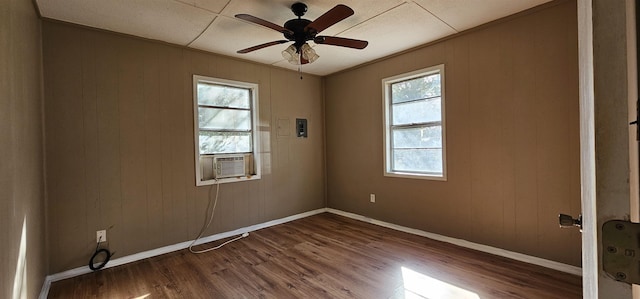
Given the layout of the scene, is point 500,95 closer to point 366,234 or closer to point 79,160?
point 366,234

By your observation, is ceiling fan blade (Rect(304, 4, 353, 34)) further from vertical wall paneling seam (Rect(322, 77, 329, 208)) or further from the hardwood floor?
vertical wall paneling seam (Rect(322, 77, 329, 208))

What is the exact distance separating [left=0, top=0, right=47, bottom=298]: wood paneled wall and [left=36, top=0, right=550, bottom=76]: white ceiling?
51cm

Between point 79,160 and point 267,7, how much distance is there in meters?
2.27

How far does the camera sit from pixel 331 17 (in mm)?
1998

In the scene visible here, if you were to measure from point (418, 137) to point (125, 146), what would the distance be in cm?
336

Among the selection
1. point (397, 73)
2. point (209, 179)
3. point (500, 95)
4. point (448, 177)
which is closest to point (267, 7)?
point (397, 73)

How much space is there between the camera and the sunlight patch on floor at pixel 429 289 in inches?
82.0

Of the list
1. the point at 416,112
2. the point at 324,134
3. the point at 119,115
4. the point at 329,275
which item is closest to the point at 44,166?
the point at 119,115

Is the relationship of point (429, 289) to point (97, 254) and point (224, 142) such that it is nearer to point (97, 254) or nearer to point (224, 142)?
point (224, 142)

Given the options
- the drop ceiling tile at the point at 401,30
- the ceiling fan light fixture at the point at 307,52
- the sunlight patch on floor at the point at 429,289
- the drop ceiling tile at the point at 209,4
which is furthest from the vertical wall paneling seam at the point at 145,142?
the sunlight patch on floor at the point at 429,289

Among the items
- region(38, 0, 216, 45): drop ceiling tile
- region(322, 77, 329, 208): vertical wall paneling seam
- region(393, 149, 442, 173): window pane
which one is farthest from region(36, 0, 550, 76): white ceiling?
region(322, 77, 329, 208): vertical wall paneling seam

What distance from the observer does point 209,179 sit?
3414 millimetres

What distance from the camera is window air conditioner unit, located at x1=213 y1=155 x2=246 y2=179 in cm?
341

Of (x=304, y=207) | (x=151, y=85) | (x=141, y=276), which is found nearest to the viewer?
(x=141, y=276)
